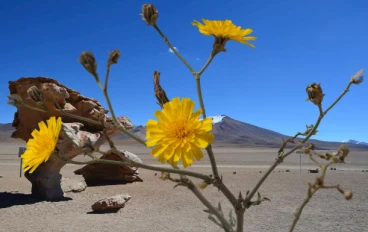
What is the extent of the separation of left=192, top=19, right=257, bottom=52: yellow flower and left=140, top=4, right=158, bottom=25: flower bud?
0.14 meters

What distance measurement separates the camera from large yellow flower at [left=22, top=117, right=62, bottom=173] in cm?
110

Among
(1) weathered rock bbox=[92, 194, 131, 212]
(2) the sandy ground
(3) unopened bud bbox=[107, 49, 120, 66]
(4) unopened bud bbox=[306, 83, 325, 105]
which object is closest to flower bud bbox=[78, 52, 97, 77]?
(3) unopened bud bbox=[107, 49, 120, 66]

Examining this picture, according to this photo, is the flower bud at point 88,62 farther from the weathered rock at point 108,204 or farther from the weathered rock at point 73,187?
the weathered rock at point 73,187

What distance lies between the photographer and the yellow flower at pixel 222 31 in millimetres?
1260

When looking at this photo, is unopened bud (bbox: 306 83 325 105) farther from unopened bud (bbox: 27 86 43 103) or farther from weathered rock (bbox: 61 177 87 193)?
weathered rock (bbox: 61 177 87 193)

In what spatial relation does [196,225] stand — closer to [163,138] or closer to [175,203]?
[175,203]

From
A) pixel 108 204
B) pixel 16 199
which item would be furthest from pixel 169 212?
pixel 16 199

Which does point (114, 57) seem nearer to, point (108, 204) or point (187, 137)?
point (187, 137)

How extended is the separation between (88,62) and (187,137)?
38 centimetres

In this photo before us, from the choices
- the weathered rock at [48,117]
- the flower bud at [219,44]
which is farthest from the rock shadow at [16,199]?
the flower bud at [219,44]

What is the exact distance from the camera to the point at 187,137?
40.4 inches

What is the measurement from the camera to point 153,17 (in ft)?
4.17

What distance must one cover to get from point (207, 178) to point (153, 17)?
59cm

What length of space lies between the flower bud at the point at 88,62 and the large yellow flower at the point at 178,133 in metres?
0.24
